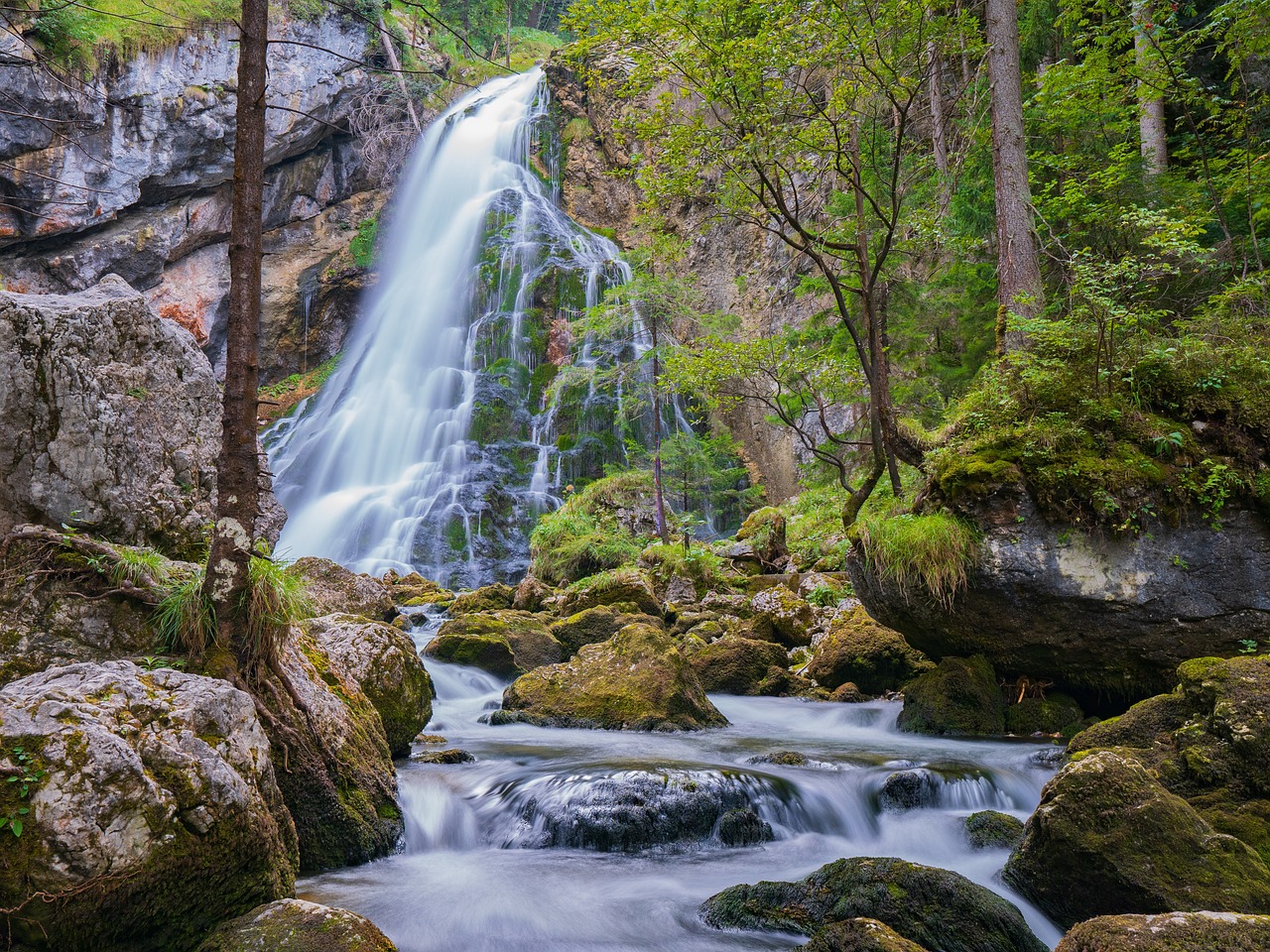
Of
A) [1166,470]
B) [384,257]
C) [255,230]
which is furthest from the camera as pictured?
[384,257]

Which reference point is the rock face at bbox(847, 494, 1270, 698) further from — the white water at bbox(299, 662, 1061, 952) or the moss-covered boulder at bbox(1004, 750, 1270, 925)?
the moss-covered boulder at bbox(1004, 750, 1270, 925)

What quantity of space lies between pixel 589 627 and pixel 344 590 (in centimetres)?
411

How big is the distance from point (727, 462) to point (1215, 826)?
20.3 meters

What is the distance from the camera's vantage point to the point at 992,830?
16.6 ft

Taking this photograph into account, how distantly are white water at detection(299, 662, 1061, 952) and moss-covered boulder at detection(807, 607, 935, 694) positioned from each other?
1318 millimetres

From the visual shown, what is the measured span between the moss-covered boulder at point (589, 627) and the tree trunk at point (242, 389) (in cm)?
696

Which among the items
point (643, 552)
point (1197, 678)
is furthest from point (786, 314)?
point (1197, 678)

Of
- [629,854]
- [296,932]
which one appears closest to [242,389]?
[296,932]

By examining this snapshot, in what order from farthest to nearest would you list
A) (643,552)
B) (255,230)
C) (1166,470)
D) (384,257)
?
(384,257), (643,552), (1166,470), (255,230)

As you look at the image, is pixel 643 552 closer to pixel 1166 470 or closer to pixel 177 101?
pixel 1166 470

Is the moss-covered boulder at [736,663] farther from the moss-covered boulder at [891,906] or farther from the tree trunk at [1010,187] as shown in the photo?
the moss-covered boulder at [891,906]

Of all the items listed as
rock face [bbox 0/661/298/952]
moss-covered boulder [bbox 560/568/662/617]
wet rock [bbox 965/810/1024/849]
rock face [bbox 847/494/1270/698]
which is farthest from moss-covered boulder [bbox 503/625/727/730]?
rock face [bbox 0/661/298/952]

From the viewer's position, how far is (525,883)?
4.69 m

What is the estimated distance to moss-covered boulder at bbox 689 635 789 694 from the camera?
975 centimetres
